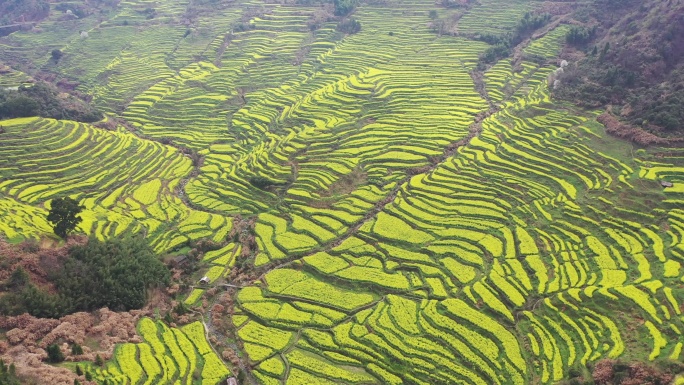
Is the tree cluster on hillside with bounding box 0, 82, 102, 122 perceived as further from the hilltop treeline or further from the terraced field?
the hilltop treeline

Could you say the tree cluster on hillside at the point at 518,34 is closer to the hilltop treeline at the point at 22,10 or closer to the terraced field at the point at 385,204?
the terraced field at the point at 385,204

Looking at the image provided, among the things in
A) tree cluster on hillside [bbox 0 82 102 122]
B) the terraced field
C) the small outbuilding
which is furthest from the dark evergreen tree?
tree cluster on hillside [bbox 0 82 102 122]

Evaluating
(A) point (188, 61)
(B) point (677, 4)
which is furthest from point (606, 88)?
(A) point (188, 61)

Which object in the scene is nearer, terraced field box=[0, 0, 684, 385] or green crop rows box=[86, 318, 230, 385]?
green crop rows box=[86, 318, 230, 385]

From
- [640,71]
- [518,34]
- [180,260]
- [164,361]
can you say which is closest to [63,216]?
[180,260]

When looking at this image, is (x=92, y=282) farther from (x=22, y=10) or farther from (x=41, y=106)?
(x=22, y=10)
